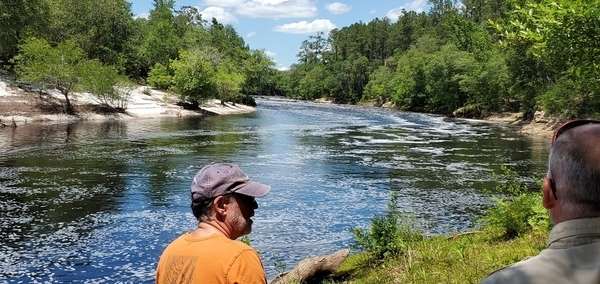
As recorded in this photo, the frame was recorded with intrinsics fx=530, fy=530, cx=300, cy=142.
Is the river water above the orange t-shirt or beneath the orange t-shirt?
beneath

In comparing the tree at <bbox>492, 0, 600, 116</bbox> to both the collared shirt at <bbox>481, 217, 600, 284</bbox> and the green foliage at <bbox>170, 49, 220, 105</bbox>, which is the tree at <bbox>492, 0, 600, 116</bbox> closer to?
the collared shirt at <bbox>481, 217, 600, 284</bbox>

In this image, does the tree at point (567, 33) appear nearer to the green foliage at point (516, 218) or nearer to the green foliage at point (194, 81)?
the green foliage at point (516, 218)

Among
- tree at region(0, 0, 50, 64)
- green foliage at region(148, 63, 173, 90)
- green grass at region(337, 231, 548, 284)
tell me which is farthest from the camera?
green foliage at region(148, 63, 173, 90)

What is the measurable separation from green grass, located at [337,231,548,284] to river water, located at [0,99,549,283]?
2348 mm

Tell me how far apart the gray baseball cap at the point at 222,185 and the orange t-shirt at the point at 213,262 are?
0.31 metres

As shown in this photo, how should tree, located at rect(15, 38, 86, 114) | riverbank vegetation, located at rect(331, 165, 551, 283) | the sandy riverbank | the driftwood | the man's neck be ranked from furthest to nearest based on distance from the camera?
tree, located at rect(15, 38, 86, 114) < the sandy riverbank < the driftwood < riverbank vegetation, located at rect(331, 165, 551, 283) < the man's neck

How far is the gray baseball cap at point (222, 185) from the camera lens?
10.7 ft

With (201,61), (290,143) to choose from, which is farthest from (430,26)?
(290,143)

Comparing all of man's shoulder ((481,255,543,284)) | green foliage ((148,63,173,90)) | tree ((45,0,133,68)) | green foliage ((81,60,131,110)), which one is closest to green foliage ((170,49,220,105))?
green foliage ((148,63,173,90))

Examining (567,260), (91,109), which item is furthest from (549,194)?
(91,109)

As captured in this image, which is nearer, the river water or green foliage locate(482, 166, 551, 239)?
green foliage locate(482, 166, 551, 239)

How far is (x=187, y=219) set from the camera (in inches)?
632

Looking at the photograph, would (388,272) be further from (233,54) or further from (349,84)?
(349,84)

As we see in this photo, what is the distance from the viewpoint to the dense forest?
10.1 m
